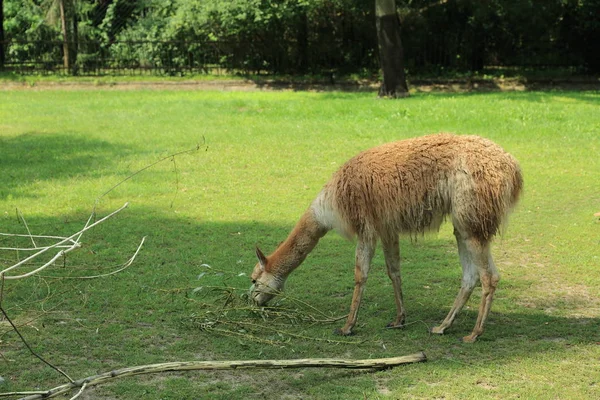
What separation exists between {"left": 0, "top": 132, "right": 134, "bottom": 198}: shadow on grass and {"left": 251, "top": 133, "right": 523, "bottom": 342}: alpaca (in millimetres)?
5886

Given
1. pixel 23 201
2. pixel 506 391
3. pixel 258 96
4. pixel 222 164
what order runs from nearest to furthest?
pixel 506 391 < pixel 23 201 < pixel 222 164 < pixel 258 96

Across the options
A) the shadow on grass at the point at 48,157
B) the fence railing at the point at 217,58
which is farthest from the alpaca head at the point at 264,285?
the fence railing at the point at 217,58

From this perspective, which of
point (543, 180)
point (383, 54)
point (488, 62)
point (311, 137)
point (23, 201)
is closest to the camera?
point (23, 201)

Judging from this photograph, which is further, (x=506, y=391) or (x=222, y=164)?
(x=222, y=164)

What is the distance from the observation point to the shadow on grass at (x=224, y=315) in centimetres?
540

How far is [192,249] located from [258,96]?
46.5ft

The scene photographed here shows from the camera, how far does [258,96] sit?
21750mm

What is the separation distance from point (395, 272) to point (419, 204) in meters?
0.70

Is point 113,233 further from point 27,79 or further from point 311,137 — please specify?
point 27,79

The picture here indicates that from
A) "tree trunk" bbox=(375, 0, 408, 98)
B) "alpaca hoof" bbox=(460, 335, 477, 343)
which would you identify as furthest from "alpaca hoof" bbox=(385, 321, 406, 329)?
"tree trunk" bbox=(375, 0, 408, 98)

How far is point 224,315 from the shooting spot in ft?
19.9

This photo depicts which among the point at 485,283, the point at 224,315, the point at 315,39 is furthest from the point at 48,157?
the point at 315,39

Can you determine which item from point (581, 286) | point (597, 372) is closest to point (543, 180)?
point (581, 286)

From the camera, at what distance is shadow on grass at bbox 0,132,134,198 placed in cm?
1142
